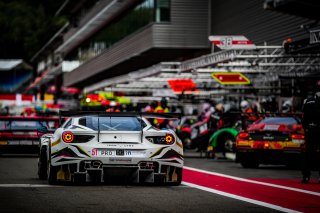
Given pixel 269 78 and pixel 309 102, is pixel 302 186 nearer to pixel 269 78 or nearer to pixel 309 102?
pixel 309 102

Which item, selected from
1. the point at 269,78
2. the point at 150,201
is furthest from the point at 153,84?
A: the point at 150,201

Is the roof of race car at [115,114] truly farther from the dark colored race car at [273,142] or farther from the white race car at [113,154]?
the dark colored race car at [273,142]

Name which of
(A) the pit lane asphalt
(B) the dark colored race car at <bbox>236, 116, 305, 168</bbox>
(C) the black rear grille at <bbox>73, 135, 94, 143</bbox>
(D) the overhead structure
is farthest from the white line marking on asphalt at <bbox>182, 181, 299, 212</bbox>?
(D) the overhead structure

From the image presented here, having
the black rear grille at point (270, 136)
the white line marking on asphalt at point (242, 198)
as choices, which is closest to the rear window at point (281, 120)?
the black rear grille at point (270, 136)

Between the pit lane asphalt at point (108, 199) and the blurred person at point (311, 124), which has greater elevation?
the blurred person at point (311, 124)

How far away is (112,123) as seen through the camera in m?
15.3

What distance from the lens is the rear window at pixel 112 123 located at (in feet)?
49.4

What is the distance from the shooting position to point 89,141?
1453 centimetres

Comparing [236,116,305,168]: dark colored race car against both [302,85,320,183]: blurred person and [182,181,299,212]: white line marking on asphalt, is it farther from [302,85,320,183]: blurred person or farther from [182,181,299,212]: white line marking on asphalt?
[182,181,299,212]: white line marking on asphalt

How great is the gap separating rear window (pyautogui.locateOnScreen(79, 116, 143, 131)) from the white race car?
0.05 feet

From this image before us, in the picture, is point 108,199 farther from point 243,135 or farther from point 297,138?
point 243,135

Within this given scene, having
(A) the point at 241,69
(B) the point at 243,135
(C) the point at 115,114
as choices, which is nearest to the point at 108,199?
(C) the point at 115,114

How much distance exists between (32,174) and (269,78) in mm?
15933

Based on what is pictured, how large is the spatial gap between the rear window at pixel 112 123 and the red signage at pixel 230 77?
14703 mm
